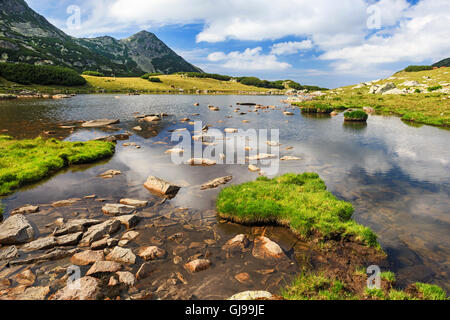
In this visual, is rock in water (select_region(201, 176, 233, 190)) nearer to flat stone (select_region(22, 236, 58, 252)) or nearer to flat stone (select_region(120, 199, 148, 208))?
flat stone (select_region(120, 199, 148, 208))

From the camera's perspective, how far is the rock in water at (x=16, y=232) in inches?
360

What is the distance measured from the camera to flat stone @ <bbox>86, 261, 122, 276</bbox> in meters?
7.60

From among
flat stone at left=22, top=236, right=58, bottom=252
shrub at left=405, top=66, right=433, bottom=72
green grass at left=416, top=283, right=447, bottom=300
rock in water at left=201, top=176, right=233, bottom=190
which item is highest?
shrub at left=405, top=66, right=433, bottom=72

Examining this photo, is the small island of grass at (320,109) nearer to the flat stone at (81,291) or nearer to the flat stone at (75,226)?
the flat stone at (75,226)

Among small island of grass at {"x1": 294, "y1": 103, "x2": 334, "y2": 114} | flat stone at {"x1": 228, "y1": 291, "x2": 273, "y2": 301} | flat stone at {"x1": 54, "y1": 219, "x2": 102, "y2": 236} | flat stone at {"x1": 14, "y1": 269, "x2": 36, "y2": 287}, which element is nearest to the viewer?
flat stone at {"x1": 228, "y1": 291, "x2": 273, "y2": 301}

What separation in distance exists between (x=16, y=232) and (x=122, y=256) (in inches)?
192

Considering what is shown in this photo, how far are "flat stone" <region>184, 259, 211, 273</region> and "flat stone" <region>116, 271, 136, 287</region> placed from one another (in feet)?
5.80

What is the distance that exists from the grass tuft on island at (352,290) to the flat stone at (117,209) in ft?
28.5

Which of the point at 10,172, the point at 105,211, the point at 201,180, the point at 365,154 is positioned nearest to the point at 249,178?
the point at 201,180

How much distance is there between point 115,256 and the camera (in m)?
8.48

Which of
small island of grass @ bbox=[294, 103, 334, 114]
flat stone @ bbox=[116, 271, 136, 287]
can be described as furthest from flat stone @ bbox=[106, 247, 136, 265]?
small island of grass @ bbox=[294, 103, 334, 114]

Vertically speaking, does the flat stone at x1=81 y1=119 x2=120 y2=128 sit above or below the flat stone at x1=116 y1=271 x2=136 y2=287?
above

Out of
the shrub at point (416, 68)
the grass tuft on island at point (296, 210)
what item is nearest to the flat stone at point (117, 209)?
the grass tuft on island at point (296, 210)
